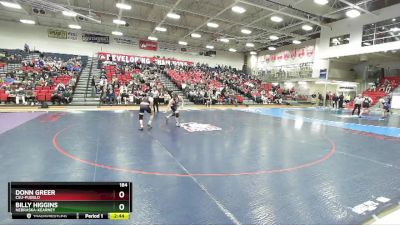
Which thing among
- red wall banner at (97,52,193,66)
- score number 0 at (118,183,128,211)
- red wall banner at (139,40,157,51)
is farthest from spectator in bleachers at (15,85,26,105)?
red wall banner at (139,40,157,51)

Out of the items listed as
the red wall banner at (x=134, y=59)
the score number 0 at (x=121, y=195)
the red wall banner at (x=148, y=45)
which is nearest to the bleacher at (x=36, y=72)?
the red wall banner at (x=134, y=59)

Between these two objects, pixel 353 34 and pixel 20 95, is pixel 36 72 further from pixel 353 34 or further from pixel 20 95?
pixel 353 34

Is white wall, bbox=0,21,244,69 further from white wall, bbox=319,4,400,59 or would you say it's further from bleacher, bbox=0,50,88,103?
white wall, bbox=319,4,400,59

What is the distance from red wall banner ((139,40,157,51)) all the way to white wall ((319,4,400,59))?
19.7 meters

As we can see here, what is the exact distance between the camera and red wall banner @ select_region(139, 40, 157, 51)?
30214 mm

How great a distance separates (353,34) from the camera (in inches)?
818

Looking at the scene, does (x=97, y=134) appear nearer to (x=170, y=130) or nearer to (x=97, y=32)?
(x=170, y=130)

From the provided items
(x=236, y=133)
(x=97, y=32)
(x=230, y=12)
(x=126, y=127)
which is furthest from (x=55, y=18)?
(x=236, y=133)

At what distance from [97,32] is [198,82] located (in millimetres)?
14124

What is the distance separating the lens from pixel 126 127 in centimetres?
870

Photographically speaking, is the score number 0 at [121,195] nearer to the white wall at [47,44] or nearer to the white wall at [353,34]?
the white wall at [353,34]
